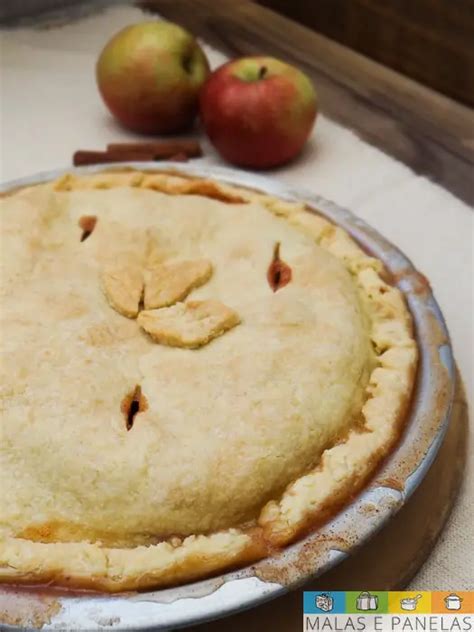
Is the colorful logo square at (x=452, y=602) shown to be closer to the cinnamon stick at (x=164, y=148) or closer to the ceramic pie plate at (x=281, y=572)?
the ceramic pie plate at (x=281, y=572)

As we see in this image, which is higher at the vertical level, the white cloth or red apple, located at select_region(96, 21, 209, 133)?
red apple, located at select_region(96, 21, 209, 133)

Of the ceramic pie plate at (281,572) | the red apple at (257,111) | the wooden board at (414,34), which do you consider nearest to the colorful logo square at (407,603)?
the ceramic pie plate at (281,572)

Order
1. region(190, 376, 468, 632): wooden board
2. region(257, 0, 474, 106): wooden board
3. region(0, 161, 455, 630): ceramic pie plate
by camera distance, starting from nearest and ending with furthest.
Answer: region(0, 161, 455, 630): ceramic pie plate, region(190, 376, 468, 632): wooden board, region(257, 0, 474, 106): wooden board

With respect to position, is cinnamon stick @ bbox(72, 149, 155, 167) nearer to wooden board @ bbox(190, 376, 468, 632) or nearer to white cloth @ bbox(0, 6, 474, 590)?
white cloth @ bbox(0, 6, 474, 590)

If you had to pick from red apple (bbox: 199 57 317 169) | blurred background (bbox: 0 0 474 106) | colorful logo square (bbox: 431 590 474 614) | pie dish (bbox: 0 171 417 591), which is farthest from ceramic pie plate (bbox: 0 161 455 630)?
blurred background (bbox: 0 0 474 106)

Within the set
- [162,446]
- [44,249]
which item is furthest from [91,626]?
[44,249]

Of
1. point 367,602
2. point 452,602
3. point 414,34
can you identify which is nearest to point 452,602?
point 452,602

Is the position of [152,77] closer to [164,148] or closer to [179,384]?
[164,148]
